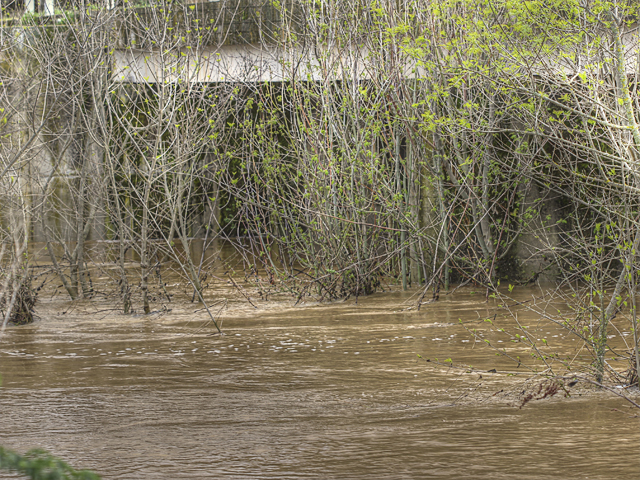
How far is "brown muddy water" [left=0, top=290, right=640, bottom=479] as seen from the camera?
181 inches

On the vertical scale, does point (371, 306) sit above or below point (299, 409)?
above

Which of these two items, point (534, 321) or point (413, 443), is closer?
point (413, 443)

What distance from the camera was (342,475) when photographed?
4.43 m

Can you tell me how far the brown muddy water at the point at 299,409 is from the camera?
459cm

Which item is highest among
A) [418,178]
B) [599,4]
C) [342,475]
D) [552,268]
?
[599,4]

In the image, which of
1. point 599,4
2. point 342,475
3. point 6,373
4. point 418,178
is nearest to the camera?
point 342,475

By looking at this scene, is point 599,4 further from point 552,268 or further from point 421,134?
point 552,268

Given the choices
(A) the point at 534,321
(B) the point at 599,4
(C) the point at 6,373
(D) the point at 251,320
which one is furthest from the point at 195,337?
(B) the point at 599,4

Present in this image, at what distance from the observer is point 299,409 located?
5711 millimetres

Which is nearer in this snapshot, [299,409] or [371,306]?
[299,409]

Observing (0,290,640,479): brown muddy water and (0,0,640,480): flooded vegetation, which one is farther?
(0,0,640,480): flooded vegetation

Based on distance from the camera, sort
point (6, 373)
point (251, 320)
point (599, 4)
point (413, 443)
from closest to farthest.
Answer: point (413, 443) → point (599, 4) → point (6, 373) → point (251, 320)

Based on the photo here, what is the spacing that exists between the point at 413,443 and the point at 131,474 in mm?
1606

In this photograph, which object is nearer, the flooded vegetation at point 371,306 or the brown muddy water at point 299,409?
the brown muddy water at point 299,409
